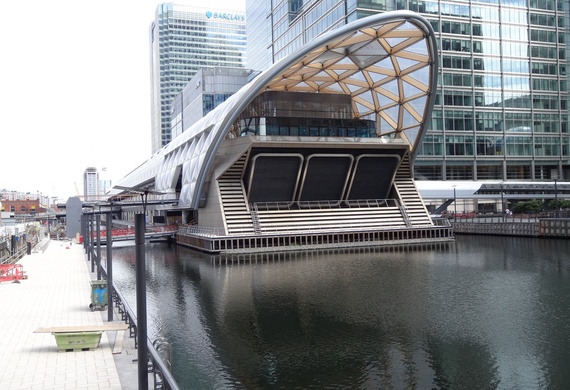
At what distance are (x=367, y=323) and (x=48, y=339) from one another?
33.2 ft

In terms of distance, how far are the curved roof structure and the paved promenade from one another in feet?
76.4

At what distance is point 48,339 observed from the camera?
16.7 metres

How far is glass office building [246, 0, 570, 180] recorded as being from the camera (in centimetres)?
8544

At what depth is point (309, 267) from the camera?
35.2 metres

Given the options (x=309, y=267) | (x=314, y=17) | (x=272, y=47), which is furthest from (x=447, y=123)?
(x=309, y=267)

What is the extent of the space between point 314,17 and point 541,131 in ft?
134

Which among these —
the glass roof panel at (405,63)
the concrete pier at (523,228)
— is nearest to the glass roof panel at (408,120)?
the glass roof panel at (405,63)

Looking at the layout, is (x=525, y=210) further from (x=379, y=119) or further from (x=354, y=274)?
(x=354, y=274)

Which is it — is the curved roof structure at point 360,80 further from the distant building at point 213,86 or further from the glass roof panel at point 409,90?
the distant building at point 213,86

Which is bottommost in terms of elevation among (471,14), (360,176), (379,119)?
(360,176)

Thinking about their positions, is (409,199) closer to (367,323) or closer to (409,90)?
(409,90)

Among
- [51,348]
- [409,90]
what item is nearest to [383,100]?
[409,90]

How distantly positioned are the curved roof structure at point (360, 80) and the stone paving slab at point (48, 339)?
67.4 feet

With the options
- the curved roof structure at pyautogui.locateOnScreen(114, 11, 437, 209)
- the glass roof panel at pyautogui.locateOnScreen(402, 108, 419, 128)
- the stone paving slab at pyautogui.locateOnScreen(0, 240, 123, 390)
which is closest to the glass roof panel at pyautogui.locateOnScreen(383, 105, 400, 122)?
the curved roof structure at pyautogui.locateOnScreen(114, 11, 437, 209)
